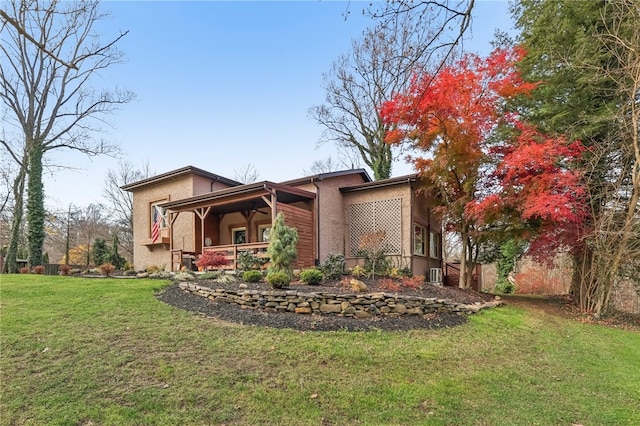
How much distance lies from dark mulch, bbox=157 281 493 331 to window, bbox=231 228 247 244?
5960 millimetres

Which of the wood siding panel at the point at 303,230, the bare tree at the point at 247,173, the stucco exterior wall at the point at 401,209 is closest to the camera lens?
the wood siding panel at the point at 303,230

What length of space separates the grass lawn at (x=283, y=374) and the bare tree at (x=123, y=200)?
25.1 meters

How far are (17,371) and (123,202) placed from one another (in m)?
30.1

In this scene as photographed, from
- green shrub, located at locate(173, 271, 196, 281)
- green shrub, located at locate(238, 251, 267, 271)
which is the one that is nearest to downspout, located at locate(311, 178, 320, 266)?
green shrub, located at locate(238, 251, 267, 271)

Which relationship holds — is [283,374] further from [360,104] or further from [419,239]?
[360,104]

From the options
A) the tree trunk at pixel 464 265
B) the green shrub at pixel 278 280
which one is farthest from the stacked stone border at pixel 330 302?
the tree trunk at pixel 464 265

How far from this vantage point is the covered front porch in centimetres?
1180

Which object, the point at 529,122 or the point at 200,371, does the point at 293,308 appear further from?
the point at 529,122

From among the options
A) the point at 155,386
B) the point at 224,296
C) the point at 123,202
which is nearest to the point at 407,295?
the point at 224,296

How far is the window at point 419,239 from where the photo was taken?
13.2 m

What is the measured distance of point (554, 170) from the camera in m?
9.92

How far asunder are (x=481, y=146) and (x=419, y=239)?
4.22 metres

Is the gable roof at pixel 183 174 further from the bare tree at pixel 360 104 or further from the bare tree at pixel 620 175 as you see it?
the bare tree at pixel 620 175

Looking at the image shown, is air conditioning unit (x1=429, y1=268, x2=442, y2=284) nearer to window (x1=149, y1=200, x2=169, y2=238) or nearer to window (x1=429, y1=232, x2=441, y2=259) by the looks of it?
window (x1=429, y1=232, x2=441, y2=259)
